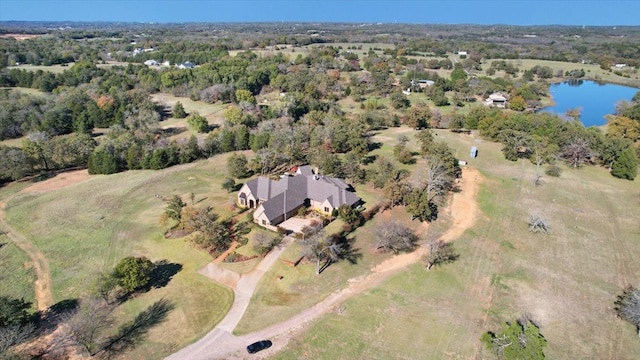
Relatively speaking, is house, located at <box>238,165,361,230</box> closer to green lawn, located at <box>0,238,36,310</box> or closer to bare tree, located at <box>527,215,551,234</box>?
bare tree, located at <box>527,215,551,234</box>

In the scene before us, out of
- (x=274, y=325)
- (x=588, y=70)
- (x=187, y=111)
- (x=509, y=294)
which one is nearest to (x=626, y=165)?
(x=509, y=294)

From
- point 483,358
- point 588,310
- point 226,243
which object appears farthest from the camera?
point 226,243

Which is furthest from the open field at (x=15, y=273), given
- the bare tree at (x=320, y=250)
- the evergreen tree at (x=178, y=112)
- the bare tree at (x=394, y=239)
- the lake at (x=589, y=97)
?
the lake at (x=589, y=97)

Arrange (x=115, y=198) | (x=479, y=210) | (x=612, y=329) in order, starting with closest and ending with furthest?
(x=612, y=329) < (x=479, y=210) < (x=115, y=198)

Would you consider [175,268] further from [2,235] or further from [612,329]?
[612,329]

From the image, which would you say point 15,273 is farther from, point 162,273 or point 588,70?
point 588,70

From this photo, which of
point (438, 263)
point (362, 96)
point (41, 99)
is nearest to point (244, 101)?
point (362, 96)

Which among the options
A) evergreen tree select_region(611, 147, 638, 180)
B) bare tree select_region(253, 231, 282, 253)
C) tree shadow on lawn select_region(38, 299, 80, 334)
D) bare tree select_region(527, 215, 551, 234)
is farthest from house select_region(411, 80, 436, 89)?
tree shadow on lawn select_region(38, 299, 80, 334)

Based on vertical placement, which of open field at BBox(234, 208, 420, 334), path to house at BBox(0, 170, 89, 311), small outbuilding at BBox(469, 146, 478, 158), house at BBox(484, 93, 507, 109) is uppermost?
house at BBox(484, 93, 507, 109)
